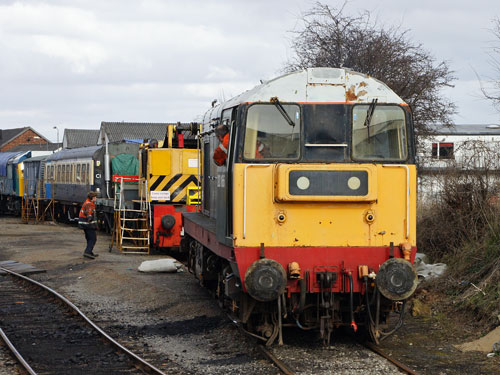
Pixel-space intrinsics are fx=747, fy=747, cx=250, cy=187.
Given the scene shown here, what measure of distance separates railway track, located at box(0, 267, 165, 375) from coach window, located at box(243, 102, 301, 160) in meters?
2.65

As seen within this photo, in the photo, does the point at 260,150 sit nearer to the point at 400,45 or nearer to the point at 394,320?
the point at 394,320

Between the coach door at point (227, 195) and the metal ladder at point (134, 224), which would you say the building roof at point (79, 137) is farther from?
the coach door at point (227, 195)

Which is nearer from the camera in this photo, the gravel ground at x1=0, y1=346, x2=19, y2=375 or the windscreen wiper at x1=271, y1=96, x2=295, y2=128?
the gravel ground at x1=0, y1=346, x2=19, y2=375

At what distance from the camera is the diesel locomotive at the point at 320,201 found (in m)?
8.05

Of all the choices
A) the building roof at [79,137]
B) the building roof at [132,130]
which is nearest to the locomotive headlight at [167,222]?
the building roof at [132,130]

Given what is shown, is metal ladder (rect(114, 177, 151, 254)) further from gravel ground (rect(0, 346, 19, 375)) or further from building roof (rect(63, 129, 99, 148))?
building roof (rect(63, 129, 99, 148))

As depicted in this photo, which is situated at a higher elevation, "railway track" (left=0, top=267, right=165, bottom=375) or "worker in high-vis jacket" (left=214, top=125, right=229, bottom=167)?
"worker in high-vis jacket" (left=214, top=125, right=229, bottom=167)

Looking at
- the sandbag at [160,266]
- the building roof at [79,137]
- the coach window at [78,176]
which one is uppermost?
the building roof at [79,137]

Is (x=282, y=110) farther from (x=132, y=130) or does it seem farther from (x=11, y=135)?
(x=11, y=135)

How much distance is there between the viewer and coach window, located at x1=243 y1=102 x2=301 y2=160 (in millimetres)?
8234

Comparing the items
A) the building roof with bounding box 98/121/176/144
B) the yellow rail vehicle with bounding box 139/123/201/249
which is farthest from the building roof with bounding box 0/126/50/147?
the yellow rail vehicle with bounding box 139/123/201/249

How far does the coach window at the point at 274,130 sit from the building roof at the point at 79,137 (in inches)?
3500

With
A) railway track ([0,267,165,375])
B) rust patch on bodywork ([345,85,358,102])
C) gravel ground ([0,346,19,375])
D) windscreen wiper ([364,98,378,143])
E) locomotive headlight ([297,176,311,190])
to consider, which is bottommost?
gravel ground ([0,346,19,375])

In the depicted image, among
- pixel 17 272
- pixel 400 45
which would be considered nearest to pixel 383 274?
pixel 17 272
